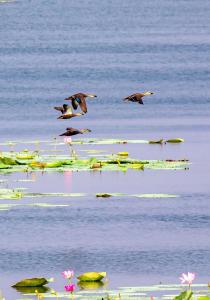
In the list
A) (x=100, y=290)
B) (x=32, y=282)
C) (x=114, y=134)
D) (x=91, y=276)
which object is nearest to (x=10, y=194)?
(x=91, y=276)

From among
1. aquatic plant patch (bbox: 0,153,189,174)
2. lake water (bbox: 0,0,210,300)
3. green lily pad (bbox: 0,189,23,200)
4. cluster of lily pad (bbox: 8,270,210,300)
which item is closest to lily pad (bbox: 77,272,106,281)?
cluster of lily pad (bbox: 8,270,210,300)

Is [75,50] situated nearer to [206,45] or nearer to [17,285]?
[206,45]

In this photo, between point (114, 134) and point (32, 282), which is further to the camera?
point (114, 134)

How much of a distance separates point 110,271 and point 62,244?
198cm

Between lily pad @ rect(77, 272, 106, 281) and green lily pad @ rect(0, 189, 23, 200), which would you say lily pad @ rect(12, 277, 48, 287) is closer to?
lily pad @ rect(77, 272, 106, 281)

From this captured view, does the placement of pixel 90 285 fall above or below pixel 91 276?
below

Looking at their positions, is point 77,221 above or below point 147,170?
below

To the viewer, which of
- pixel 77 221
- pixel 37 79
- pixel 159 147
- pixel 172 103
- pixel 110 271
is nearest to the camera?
pixel 110 271

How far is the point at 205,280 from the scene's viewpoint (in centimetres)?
1670

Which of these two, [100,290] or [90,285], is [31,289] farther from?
[100,290]


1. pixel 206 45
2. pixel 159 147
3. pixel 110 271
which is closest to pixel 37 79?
pixel 206 45

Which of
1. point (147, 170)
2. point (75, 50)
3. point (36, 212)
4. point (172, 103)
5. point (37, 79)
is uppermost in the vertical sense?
point (75, 50)

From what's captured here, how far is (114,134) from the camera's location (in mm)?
31969

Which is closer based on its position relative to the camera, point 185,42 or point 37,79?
point 37,79
